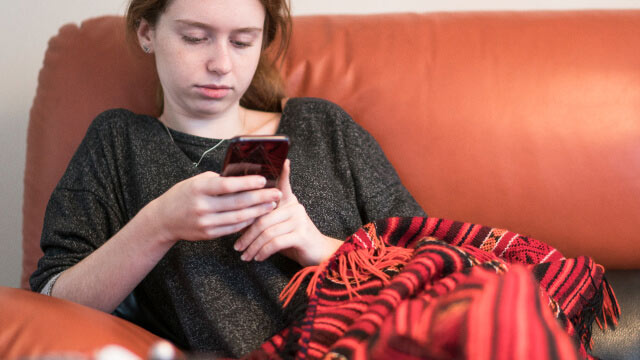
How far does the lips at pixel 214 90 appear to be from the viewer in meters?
0.92

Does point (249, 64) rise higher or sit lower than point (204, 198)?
higher

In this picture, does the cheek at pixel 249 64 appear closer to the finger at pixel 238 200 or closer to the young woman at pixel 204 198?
the young woman at pixel 204 198

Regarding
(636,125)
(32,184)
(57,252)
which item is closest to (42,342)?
(57,252)

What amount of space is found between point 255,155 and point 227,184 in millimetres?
52

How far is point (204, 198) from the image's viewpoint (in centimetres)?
72

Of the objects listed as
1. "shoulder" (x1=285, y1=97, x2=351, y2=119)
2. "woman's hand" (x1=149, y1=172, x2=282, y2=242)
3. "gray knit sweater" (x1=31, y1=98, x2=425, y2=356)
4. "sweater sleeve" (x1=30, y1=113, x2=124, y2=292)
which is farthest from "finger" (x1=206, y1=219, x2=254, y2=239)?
"shoulder" (x1=285, y1=97, x2=351, y2=119)

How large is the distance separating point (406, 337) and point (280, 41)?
30.2 inches

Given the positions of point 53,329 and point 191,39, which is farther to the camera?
point 191,39

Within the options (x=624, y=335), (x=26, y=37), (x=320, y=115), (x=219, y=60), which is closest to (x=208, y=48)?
(x=219, y=60)

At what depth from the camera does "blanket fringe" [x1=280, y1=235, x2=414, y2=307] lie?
78 cm

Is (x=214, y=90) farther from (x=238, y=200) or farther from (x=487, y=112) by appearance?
(x=487, y=112)

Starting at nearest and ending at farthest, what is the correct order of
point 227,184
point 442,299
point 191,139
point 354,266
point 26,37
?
1. point 442,299
2. point 227,184
3. point 354,266
4. point 191,139
5. point 26,37

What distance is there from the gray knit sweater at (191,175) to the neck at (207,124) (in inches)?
0.8

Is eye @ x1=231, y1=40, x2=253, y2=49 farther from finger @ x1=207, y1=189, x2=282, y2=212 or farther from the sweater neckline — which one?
finger @ x1=207, y1=189, x2=282, y2=212
